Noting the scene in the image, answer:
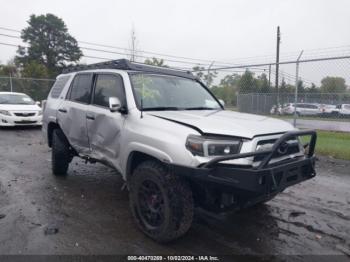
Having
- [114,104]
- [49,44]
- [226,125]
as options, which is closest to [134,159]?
[114,104]

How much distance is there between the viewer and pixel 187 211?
2.98 meters

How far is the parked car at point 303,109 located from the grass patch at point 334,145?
1956mm

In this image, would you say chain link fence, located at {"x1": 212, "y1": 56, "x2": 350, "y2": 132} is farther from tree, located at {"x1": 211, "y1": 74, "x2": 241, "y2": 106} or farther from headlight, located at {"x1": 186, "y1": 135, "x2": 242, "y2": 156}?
headlight, located at {"x1": 186, "y1": 135, "x2": 242, "y2": 156}

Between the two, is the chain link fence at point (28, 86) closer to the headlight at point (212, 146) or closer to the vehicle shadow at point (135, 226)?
the vehicle shadow at point (135, 226)

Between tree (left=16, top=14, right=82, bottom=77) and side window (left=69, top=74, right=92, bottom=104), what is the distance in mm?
46061

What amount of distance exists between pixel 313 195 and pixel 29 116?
11.1m

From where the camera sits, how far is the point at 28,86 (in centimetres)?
2144

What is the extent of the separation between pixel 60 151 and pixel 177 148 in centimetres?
320

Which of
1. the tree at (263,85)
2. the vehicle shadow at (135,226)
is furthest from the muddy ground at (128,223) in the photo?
the tree at (263,85)

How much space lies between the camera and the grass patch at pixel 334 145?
7.31 meters

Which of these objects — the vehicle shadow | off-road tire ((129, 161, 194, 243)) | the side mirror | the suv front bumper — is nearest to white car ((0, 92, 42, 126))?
the vehicle shadow

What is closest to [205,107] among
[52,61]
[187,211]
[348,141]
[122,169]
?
[122,169]

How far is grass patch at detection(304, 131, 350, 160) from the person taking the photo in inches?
288

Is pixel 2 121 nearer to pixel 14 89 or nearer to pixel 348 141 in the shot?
pixel 14 89
